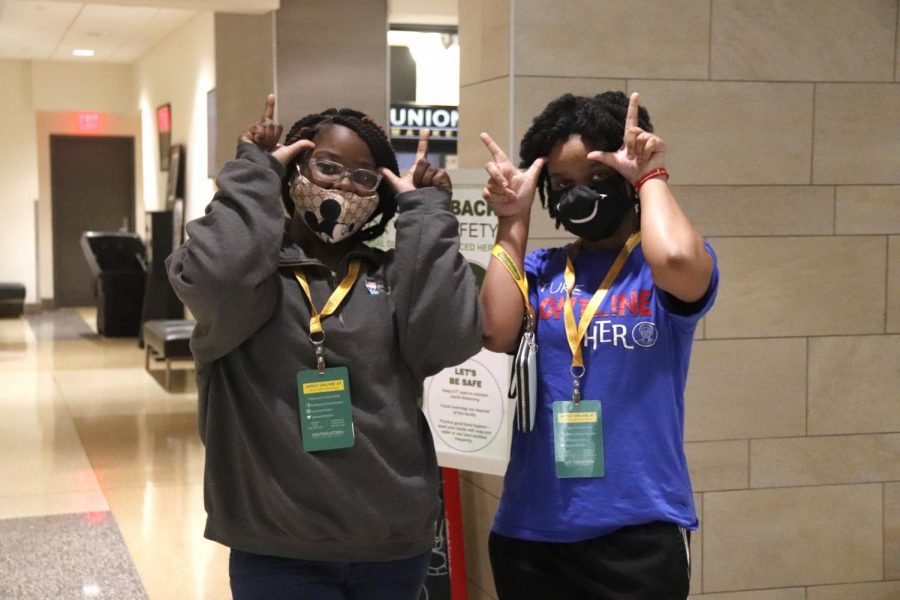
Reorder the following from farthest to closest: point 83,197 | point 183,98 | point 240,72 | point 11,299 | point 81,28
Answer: point 83,197 < point 11,299 < point 81,28 < point 183,98 < point 240,72

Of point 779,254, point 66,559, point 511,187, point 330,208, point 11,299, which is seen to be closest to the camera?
point 330,208

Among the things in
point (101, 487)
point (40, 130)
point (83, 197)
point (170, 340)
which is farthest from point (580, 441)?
point (83, 197)

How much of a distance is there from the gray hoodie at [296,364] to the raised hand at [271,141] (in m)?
0.02

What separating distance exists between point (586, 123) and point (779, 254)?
1730mm

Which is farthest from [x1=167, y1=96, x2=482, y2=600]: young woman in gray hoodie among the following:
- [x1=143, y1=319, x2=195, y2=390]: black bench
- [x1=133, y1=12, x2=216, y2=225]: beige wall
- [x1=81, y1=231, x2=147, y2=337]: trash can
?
[x1=81, y1=231, x2=147, y2=337]: trash can

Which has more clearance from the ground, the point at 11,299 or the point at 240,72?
the point at 240,72

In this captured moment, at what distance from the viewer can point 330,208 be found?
1837 mm

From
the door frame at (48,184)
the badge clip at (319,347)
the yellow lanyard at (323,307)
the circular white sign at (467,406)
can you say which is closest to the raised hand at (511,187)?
the yellow lanyard at (323,307)

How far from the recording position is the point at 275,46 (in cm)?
623

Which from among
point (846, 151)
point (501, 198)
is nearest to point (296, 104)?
point (846, 151)

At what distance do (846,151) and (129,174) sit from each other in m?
16.5

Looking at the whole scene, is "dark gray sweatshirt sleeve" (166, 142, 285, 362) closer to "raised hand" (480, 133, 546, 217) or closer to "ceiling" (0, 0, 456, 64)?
"raised hand" (480, 133, 546, 217)

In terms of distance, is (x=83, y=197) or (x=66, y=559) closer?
(x=66, y=559)

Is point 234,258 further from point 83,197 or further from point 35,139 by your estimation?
point 83,197
